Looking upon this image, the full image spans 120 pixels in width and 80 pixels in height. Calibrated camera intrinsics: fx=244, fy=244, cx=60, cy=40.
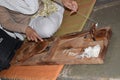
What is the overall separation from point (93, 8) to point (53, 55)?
660 mm

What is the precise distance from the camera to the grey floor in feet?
5.27

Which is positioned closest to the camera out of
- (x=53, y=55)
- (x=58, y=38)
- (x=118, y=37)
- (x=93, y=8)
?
(x=118, y=37)

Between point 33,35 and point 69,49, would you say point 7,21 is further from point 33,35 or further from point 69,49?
point 69,49

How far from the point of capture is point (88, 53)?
1.76 metres

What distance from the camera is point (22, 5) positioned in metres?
2.34

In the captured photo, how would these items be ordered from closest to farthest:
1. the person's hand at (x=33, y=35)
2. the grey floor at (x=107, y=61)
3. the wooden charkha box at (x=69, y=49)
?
the grey floor at (x=107, y=61) < the wooden charkha box at (x=69, y=49) < the person's hand at (x=33, y=35)

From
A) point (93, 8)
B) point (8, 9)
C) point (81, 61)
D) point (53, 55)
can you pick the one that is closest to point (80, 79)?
point (81, 61)

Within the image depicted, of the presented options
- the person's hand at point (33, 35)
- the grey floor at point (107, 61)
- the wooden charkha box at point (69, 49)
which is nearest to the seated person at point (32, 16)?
the person's hand at point (33, 35)

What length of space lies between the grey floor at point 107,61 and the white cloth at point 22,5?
0.55 meters

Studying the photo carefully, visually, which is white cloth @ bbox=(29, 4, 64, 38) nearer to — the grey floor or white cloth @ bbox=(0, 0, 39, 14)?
white cloth @ bbox=(0, 0, 39, 14)

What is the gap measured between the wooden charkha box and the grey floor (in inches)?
1.6

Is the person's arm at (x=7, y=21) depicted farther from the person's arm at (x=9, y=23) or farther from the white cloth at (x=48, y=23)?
the white cloth at (x=48, y=23)

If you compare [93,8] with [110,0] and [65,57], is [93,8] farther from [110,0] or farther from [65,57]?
[65,57]

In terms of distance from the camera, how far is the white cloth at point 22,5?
7.55 ft
